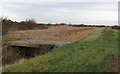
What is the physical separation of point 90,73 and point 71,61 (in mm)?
1480

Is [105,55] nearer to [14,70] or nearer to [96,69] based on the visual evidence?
[96,69]

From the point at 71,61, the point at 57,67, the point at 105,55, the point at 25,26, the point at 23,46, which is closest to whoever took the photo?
the point at 57,67

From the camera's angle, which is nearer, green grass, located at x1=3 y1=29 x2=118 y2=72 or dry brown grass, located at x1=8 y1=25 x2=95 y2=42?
green grass, located at x1=3 y1=29 x2=118 y2=72

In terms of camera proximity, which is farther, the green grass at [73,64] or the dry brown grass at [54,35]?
the dry brown grass at [54,35]

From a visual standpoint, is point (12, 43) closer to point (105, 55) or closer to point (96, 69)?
point (105, 55)

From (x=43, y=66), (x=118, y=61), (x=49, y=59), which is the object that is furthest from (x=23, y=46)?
(x=118, y=61)

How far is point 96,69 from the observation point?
644 cm

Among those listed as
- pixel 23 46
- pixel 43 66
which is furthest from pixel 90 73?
pixel 23 46

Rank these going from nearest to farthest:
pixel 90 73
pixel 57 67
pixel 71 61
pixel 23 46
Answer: pixel 90 73 → pixel 57 67 → pixel 71 61 → pixel 23 46

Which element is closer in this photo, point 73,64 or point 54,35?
point 73,64

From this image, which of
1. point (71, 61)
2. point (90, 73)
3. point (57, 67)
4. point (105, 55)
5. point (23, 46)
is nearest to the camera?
point (90, 73)

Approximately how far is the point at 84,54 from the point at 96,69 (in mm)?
2077

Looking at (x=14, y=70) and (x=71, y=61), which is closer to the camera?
(x=14, y=70)

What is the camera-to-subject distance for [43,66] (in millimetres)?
6965
